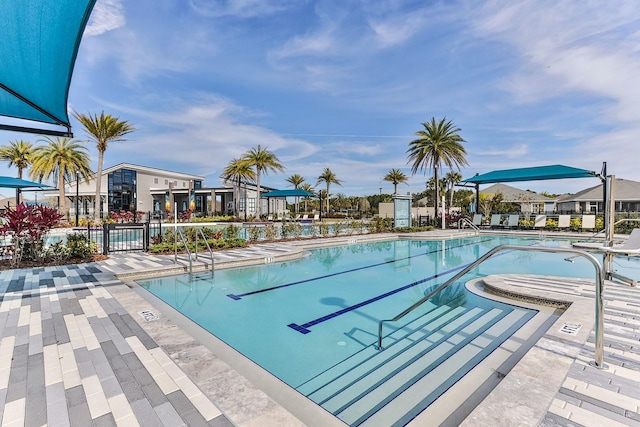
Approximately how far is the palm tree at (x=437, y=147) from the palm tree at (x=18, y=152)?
29678 mm

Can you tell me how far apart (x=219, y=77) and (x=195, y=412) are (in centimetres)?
1747

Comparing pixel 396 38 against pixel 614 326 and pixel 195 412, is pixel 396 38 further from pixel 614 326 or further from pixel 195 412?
pixel 195 412

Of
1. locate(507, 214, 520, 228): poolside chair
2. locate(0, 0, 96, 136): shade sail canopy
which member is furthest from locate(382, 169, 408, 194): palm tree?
locate(0, 0, 96, 136): shade sail canopy

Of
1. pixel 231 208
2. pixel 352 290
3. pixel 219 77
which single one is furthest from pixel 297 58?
pixel 231 208

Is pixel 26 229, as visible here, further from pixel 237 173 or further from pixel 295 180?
pixel 295 180

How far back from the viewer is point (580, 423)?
1.80 metres

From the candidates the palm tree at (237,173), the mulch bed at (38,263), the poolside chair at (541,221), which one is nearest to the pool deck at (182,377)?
the mulch bed at (38,263)

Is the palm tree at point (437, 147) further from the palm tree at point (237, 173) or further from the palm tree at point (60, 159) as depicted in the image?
the palm tree at point (60, 159)

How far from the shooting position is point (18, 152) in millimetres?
23594

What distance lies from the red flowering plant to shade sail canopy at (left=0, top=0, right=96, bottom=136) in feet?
11.8

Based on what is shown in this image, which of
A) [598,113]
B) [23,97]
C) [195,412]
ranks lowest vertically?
[195,412]

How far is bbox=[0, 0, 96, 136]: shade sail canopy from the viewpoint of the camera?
2.37m

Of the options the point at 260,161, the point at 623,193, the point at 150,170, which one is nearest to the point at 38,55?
the point at 260,161

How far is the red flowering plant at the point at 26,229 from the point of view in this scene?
695 centimetres
